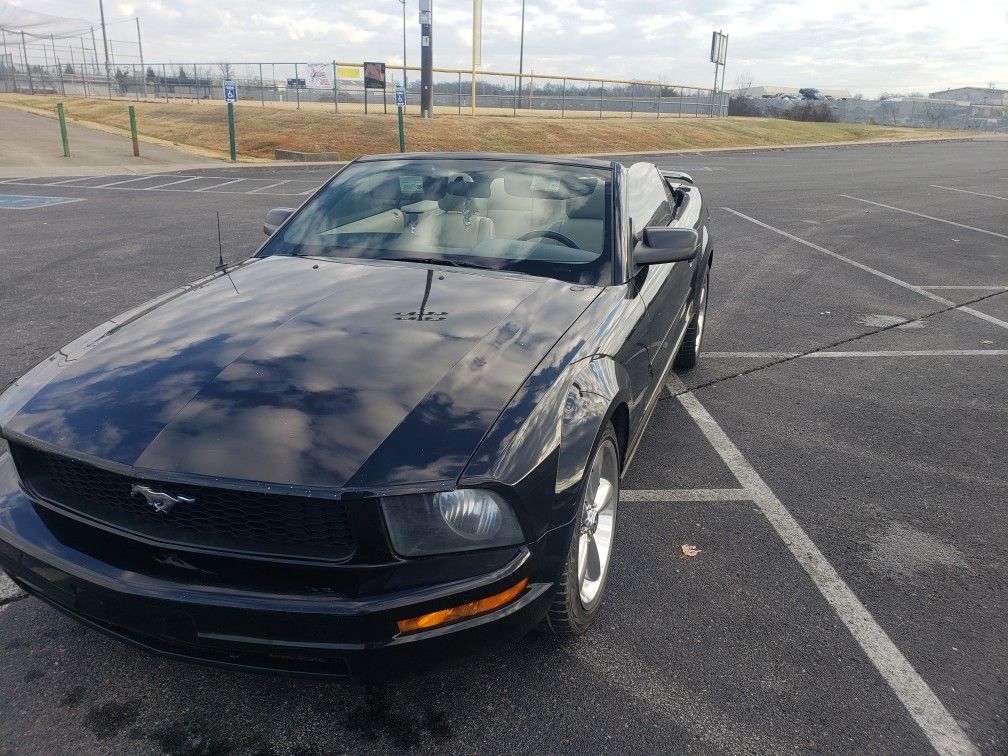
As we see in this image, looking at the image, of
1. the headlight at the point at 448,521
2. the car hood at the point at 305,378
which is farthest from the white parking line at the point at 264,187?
the headlight at the point at 448,521

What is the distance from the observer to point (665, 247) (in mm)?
3496

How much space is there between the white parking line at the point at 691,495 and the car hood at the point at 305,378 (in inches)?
43.3

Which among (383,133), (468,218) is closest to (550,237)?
(468,218)

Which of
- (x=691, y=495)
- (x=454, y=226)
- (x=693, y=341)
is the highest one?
(x=454, y=226)

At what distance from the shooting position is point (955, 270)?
9445 mm

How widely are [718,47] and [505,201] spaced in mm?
51794

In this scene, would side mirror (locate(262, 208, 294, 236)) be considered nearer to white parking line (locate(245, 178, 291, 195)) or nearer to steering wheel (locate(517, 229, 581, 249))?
steering wheel (locate(517, 229, 581, 249))

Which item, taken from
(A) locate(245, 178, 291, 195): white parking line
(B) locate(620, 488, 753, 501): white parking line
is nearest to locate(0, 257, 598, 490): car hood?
(B) locate(620, 488, 753, 501): white parking line

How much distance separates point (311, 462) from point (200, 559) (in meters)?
0.39

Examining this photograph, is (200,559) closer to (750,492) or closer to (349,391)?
(349,391)

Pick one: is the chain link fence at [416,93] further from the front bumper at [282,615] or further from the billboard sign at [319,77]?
the front bumper at [282,615]

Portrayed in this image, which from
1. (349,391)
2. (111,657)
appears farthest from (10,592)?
(349,391)

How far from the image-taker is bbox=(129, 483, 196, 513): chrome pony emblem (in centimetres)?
202

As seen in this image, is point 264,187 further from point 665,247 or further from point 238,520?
point 238,520
